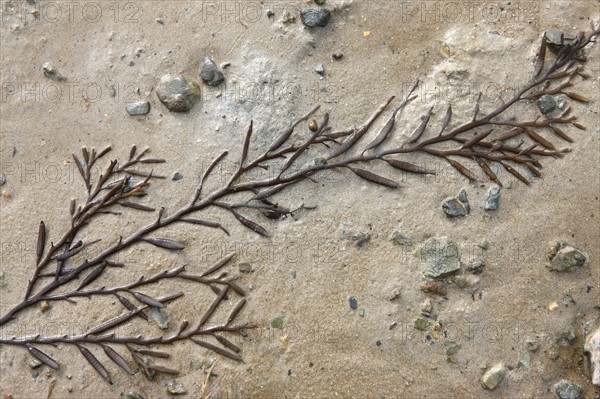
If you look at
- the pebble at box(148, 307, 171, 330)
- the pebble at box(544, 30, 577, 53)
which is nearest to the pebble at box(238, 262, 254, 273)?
the pebble at box(148, 307, 171, 330)

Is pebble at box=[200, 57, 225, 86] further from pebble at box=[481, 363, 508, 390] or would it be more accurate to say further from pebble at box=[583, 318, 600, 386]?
pebble at box=[583, 318, 600, 386]

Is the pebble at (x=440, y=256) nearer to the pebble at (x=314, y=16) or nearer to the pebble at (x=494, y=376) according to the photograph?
the pebble at (x=494, y=376)

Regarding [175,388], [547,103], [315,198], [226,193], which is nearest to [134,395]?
[175,388]

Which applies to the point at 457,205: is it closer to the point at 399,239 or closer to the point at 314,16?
the point at 399,239

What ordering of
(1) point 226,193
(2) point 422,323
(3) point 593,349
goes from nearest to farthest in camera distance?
1. (3) point 593,349
2. (2) point 422,323
3. (1) point 226,193

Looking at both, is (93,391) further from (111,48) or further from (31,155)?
(111,48)

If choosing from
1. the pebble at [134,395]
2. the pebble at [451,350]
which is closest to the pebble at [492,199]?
the pebble at [451,350]
